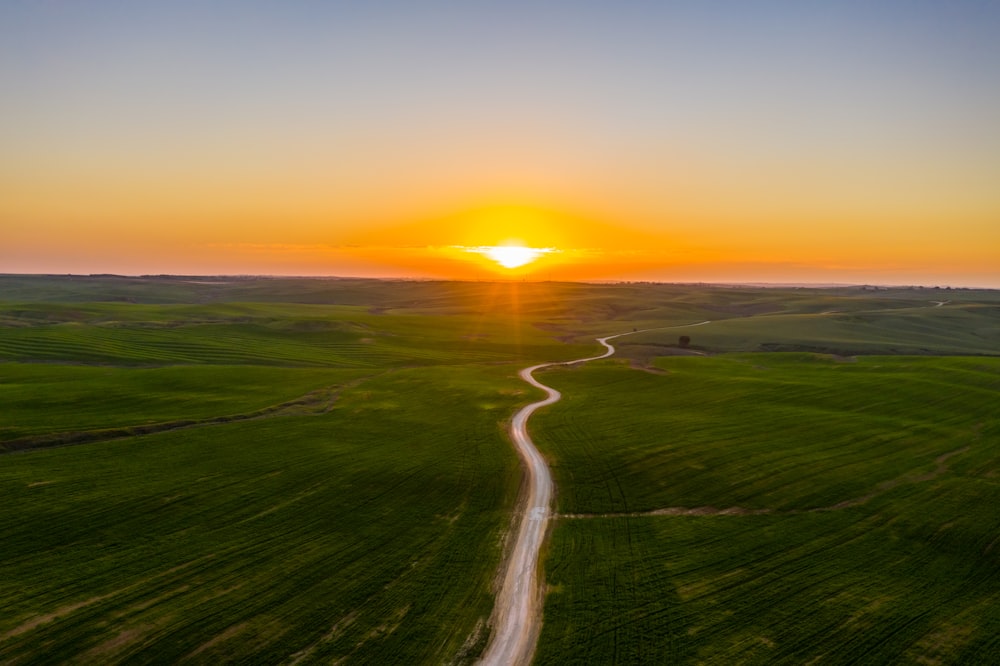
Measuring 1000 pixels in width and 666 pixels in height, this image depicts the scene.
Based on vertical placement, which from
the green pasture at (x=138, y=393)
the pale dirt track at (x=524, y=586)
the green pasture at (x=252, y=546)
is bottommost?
the pale dirt track at (x=524, y=586)

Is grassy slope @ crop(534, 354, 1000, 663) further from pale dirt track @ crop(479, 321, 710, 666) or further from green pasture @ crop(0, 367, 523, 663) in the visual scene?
green pasture @ crop(0, 367, 523, 663)

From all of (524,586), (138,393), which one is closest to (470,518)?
(524,586)

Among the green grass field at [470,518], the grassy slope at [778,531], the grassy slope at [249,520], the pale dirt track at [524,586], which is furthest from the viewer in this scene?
the grassy slope at [778,531]

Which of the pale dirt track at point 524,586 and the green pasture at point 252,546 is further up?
the green pasture at point 252,546

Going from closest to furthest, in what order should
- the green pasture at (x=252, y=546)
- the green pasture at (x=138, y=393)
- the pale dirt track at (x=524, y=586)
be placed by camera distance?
1. the green pasture at (x=252, y=546)
2. the pale dirt track at (x=524, y=586)
3. the green pasture at (x=138, y=393)

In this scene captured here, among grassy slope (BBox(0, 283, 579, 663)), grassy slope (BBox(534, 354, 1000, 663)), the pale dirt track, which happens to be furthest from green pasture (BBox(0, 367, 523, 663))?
grassy slope (BBox(534, 354, 1000, 663))

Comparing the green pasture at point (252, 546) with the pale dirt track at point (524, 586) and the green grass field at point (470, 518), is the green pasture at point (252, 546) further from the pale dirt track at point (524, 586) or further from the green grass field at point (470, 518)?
the pale dirt track at point (524, 586)

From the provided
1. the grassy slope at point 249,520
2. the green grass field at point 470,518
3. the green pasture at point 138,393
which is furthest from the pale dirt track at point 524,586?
the green pasture at point 138,393

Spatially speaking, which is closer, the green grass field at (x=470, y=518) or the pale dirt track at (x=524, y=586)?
the pale dirt track at (x=524, y=586)

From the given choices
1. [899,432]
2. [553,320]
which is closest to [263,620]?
[899,432]
